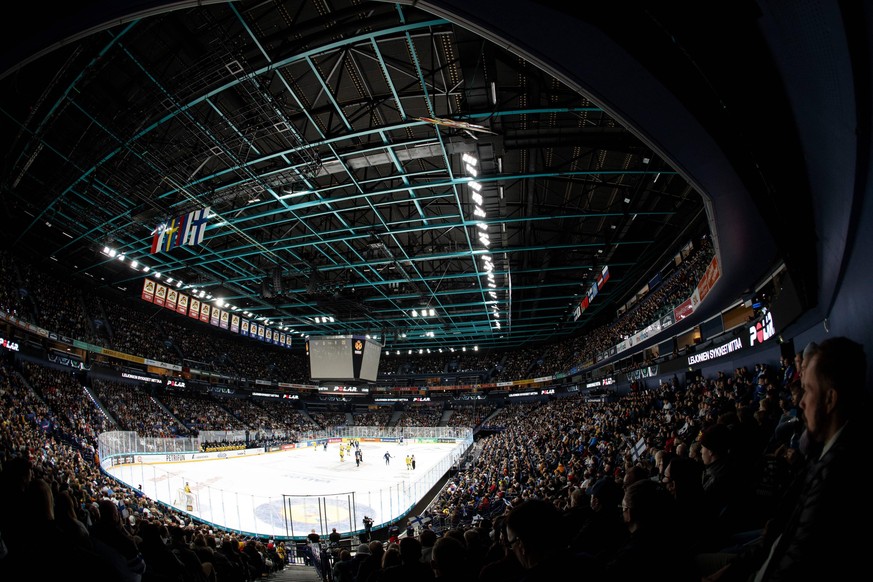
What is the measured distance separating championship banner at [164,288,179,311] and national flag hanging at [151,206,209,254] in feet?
45.9

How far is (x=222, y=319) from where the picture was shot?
111 feet

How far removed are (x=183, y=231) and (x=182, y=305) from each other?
1681 centimetres

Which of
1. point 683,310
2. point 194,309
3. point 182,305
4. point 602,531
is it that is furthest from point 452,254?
point 194,309

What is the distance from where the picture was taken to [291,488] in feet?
73.5

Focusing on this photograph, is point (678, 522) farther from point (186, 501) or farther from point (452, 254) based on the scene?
point (186, 501)

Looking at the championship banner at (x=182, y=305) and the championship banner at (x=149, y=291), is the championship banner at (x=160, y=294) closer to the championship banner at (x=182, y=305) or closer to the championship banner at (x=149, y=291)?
the championship banner at (x=149, y=291)

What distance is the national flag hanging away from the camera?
15.2 meters

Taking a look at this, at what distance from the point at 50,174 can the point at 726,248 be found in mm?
25850

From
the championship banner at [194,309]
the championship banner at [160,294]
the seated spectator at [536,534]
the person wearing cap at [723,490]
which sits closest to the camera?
the seated spectator at [536,534]

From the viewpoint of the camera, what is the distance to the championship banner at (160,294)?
89.6ft

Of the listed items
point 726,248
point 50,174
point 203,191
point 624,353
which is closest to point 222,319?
point 50,174

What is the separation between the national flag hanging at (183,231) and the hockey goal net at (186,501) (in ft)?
34.0

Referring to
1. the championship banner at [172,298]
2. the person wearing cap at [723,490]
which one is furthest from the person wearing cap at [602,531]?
the championship banner at [172,298]

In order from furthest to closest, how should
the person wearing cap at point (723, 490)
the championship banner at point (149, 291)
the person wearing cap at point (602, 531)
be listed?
1. the championship banner at point (149, 291)
2. the person wearing cap at point (602, 531)
3. the person wearing cap at point (723, 490)
